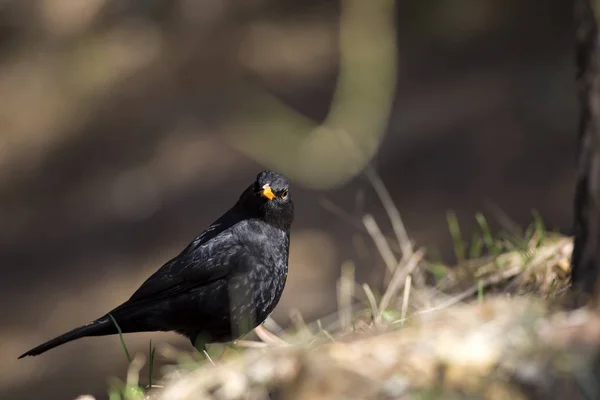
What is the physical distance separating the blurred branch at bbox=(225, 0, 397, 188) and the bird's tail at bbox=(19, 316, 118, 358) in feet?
4.39

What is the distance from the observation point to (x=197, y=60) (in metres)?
12.6

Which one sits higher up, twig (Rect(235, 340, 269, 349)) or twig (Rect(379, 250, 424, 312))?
twig (Rect(379, 250, 424, 312))

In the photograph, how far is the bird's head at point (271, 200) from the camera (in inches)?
180

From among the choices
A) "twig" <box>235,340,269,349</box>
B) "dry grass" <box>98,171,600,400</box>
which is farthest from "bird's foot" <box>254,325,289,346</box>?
"dry grass" <box>98,171,600,400</box>

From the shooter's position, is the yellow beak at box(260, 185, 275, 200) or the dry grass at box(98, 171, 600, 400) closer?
the dry grass at box(98, 171, 600, 400)

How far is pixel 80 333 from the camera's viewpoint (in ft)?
13.8

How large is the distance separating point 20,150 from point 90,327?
8.78 metres

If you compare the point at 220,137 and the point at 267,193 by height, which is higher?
the point at 267,193

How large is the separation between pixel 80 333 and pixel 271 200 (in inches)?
47.9

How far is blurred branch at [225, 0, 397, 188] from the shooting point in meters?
4.29

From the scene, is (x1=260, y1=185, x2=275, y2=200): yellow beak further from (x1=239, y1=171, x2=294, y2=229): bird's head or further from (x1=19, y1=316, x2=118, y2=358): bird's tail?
(x1=19, y1=316, x2=118, y2=358): bird's tail

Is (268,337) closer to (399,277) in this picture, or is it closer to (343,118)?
(399,277)

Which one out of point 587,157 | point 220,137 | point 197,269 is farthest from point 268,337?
point 220,137

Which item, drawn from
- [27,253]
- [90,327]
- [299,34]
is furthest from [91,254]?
[90,327]
